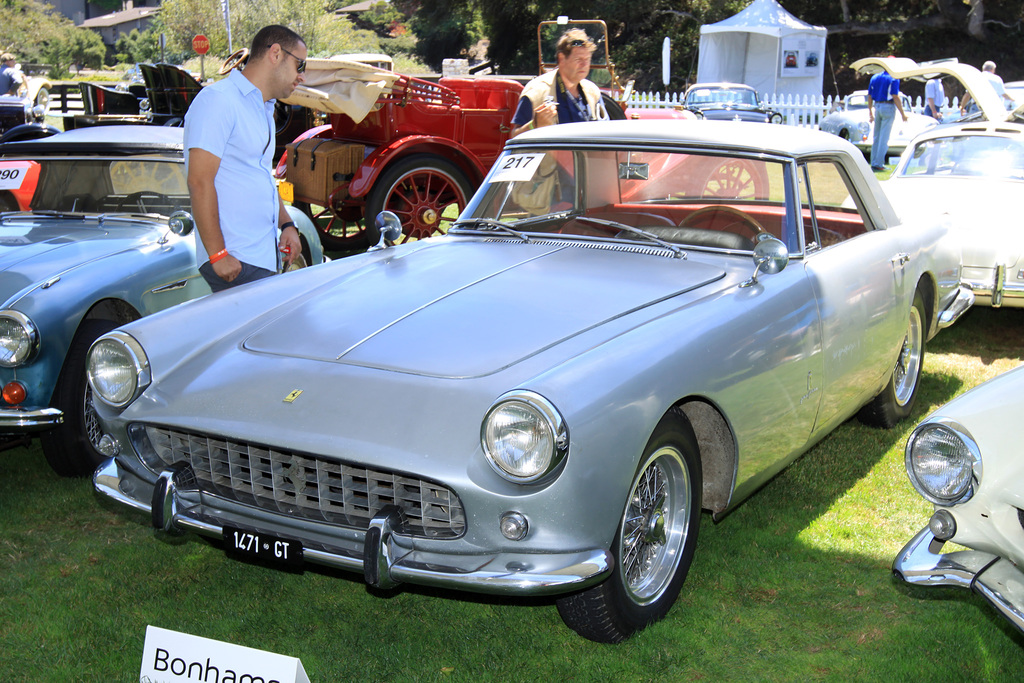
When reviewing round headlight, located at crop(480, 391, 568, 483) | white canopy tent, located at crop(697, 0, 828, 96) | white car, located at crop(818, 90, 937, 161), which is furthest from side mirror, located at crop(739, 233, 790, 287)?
white canopy tent, located at crop(697, 0, 828, 96)

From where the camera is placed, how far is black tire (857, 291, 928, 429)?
4.62 m

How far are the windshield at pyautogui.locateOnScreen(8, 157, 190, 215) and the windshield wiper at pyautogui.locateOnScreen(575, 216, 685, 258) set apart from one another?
2.41m

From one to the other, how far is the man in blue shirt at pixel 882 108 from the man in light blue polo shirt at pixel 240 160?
42.0ft

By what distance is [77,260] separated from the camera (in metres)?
4.27

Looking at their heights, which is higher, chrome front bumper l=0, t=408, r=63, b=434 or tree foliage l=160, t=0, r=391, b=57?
tree foliage l=160, t=0, r=391, b=57

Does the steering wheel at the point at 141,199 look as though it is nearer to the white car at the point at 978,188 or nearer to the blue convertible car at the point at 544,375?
the blue convertible car at the point at 544,375

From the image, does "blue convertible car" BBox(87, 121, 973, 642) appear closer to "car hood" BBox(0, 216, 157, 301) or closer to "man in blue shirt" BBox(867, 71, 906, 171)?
"car hood" BBox(0, 216, 157, 301)

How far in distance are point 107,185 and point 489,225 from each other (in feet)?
7.88

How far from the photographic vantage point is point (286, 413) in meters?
2.68

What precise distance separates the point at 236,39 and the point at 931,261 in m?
52.6

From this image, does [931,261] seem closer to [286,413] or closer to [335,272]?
[335,272]

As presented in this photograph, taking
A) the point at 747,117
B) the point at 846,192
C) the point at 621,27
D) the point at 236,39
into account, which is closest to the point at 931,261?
the point at 846,192

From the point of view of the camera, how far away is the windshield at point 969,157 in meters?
7.11

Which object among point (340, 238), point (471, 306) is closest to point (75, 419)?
point (471, 306)
